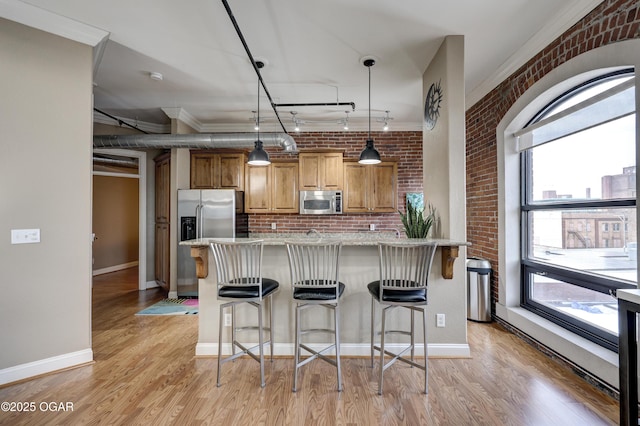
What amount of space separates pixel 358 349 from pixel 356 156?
10.6ft

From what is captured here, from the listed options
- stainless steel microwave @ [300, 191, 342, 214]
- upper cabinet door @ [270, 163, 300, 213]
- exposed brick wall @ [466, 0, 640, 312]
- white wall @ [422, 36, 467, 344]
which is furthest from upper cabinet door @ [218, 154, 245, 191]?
exposed brick wall @ [466, 0, 640, 312]

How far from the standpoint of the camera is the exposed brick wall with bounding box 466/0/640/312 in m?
1.90

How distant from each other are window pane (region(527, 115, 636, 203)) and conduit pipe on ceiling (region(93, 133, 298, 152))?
10.2ft

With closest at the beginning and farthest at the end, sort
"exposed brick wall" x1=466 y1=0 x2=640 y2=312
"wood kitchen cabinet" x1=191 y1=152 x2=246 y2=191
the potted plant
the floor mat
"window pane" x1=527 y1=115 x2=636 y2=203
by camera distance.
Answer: "exposed brick wall" x1=466 y1=0 x2=640 y2=312 < "window pane" x1=527 y1=115 x2=636 y2=203 < the potted plant < the floor mat < "wood kitchen cabinet" x1=191 y1=152 x2=246 y2=191

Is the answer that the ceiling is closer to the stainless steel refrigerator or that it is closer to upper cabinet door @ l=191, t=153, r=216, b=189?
upper cabinet door @ l=191, t=153, r=216, b=189

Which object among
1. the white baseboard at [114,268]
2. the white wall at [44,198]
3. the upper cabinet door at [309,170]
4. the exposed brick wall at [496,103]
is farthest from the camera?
the white baseboard at [114,268]

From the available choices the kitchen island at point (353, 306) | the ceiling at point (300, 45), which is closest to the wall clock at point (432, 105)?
the ceiling at point (300, 45)

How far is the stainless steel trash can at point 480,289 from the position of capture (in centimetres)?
330

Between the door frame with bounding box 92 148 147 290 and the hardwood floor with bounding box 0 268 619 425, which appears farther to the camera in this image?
the door frame with bounding box 92 148 147 290

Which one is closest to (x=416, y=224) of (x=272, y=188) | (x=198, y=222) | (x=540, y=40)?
(x=540, y=40)

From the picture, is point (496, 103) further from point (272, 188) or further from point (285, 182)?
point (272, 188)

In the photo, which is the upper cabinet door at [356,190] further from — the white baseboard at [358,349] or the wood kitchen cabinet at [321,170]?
the white baseboard at [358,349]

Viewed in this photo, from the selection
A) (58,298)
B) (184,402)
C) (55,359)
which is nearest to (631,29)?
(184,402)

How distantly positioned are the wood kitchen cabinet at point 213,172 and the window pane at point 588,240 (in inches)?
160
